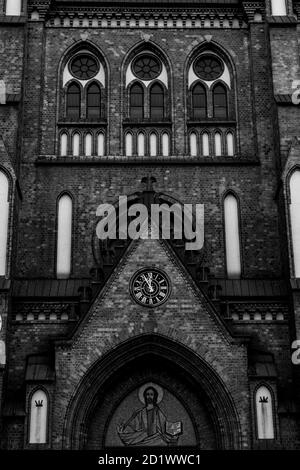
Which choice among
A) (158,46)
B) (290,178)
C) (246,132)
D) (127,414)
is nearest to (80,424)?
(127,414)

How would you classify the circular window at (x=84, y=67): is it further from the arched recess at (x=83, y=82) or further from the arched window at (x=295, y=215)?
the arched window at (x=295, y=215)

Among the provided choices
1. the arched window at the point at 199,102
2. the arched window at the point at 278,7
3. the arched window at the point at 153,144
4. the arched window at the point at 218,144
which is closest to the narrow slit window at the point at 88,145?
the arched window at the point at 153,144

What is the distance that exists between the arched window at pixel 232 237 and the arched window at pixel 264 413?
4.64 meters

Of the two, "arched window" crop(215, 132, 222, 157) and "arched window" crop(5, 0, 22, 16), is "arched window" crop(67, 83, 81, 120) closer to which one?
"arched window" crop(5, 0, 22, 16)

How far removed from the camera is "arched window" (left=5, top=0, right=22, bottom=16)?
2730 cm

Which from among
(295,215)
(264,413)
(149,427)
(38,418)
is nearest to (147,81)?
(295,215)

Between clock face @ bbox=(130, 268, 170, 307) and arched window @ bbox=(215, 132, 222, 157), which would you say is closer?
clock face @ bbox=(130, 268, 170, 307)

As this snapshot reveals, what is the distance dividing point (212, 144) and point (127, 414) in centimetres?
948

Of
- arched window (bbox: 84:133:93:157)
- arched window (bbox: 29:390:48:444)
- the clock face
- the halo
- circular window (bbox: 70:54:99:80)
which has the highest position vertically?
circular window (bbox: 70:54:99:80)

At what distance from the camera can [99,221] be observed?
25.6 m

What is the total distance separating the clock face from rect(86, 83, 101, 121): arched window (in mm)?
7032

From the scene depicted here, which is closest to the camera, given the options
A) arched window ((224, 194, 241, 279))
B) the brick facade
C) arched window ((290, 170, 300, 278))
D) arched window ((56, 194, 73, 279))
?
the brick facade

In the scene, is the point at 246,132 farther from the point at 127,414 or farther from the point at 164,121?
the point at 127,414

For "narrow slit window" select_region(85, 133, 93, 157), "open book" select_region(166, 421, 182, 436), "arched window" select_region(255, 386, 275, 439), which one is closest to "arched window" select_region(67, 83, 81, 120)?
"narrow slit window" select_region(85, 133, 93, 157)
